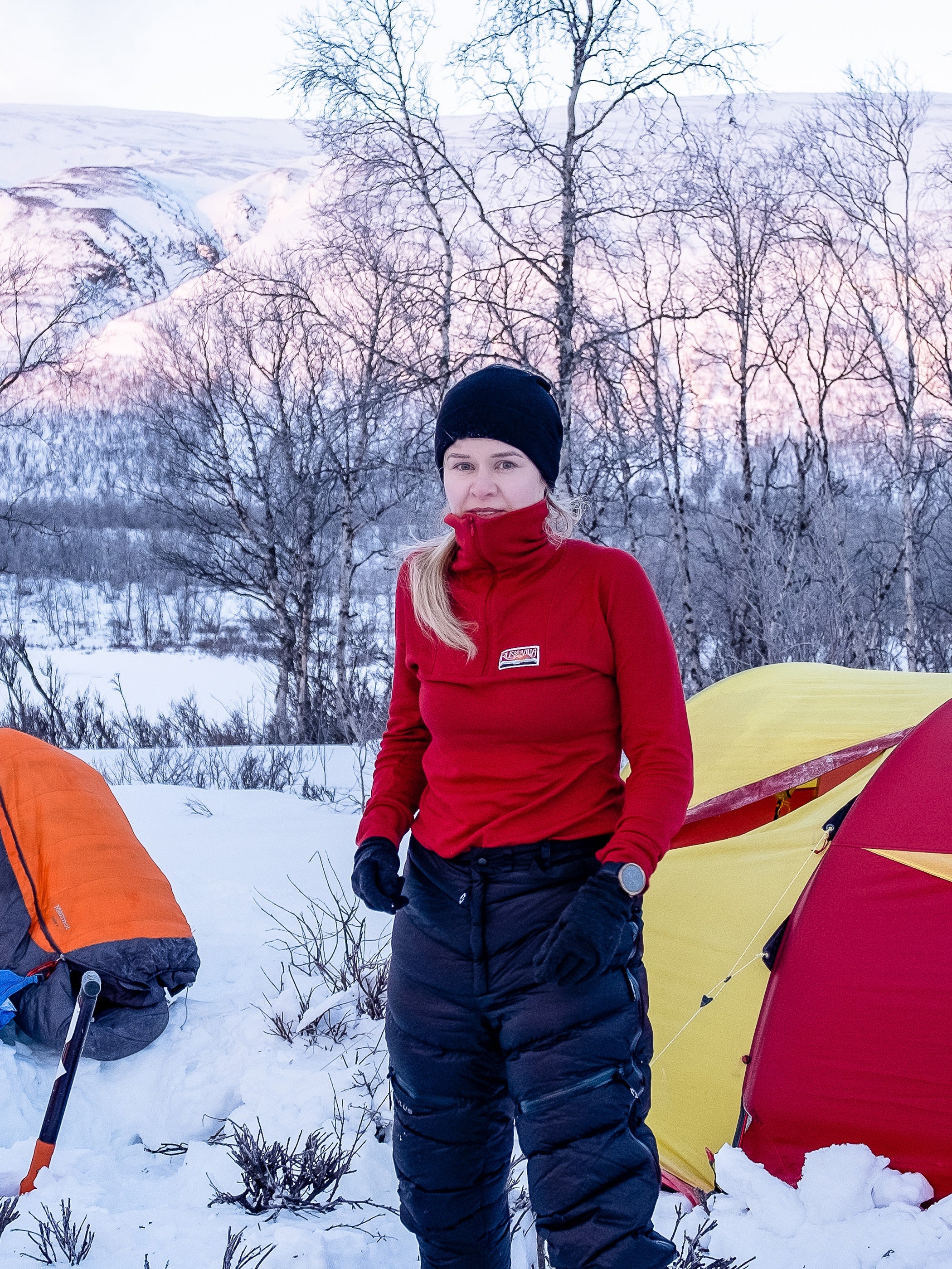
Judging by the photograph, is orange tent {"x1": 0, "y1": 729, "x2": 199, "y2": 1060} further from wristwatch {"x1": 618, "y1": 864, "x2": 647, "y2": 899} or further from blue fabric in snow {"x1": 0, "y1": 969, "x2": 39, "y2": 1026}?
wristwatch {"x1": 618, "y1": 864, "x2": 647, "y2": 899}

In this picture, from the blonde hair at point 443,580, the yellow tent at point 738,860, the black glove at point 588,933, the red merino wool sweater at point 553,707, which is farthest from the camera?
the yellow tent at point 738,860

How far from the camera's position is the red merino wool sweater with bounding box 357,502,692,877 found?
142 centimetres

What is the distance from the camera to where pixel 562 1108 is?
1331mm

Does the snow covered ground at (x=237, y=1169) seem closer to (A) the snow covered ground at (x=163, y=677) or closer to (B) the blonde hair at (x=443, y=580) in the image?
(B) the blonde hair at (x=443, y=580)

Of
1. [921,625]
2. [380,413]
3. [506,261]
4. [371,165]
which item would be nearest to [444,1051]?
[506,261]

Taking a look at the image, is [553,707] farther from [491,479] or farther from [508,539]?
[491,479]

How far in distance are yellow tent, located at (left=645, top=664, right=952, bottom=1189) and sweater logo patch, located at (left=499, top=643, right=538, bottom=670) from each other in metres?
1.45

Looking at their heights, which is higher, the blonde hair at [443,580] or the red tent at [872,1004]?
the blonde hair at [443,580]

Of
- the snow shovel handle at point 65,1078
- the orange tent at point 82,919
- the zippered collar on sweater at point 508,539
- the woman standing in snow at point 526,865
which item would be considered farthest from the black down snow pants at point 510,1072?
the orange tent at point 82,919

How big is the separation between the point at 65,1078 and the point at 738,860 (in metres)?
1.99

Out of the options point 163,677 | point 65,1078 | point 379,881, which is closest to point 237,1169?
point 65,1078

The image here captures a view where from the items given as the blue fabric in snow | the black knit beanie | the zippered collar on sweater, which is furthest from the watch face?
the blue fabric in snow

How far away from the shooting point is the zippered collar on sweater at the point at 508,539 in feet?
4.97

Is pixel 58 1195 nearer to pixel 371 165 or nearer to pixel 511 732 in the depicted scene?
pixel 511 732
